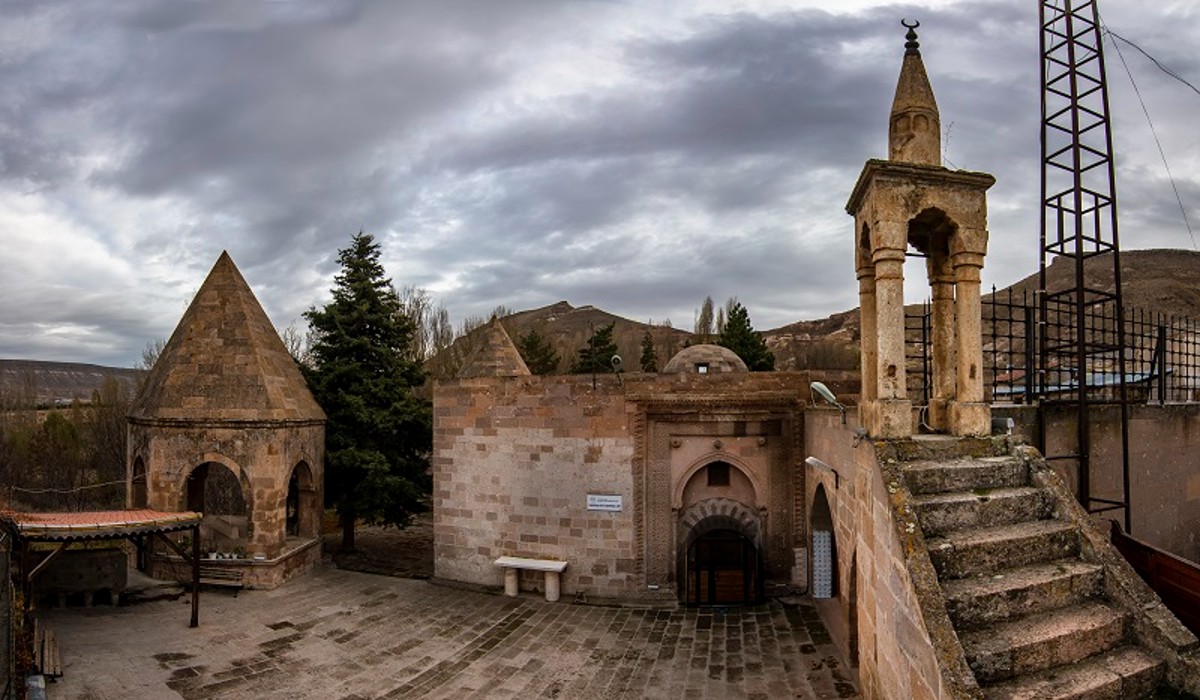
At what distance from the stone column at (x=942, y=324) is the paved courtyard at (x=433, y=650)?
3960mm

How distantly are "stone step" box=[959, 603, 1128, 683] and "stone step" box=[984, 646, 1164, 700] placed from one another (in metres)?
0.07

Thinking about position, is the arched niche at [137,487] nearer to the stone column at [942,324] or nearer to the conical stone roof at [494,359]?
the conical stone roof at [494,359]

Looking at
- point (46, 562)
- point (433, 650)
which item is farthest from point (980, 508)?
point (46, 562)

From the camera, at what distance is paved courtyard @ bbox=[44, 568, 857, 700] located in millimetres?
8555

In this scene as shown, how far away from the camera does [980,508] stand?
18.6 feet

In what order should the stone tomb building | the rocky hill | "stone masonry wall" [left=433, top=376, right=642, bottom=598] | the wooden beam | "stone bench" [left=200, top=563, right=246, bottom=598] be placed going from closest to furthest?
the wooden beam, "stone masonry wall" [left=433, top=376, right=642, bottom=598], "stone bench" [left=200, top=563, right=246, bottom=598], the stone tomb building, the rocky hill

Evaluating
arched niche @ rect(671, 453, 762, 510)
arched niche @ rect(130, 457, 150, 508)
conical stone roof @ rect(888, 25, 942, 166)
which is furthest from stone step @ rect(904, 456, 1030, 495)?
arched niche @ rect(130, 457, 150, 508)

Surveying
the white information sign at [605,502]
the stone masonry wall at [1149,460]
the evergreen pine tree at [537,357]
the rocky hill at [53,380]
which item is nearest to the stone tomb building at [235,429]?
the white information sign at [605,502]

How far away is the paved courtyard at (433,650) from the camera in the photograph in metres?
8.55

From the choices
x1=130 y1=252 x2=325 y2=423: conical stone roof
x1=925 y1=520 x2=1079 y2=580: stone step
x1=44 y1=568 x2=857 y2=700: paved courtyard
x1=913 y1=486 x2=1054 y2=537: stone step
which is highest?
x1=130 y1=252 x2=325 y2=423: conical stone roof

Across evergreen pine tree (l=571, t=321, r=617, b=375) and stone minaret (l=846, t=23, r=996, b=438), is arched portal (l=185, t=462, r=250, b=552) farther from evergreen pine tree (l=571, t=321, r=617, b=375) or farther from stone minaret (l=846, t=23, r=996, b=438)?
evergreen pine tree (l=571, t=321, r=617, b=375)

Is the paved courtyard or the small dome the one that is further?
the small dome

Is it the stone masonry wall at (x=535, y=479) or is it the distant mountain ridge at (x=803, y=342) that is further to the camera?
the distant mountain ridge at (x=803, y=342)

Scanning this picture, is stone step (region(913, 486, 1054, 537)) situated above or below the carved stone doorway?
above
